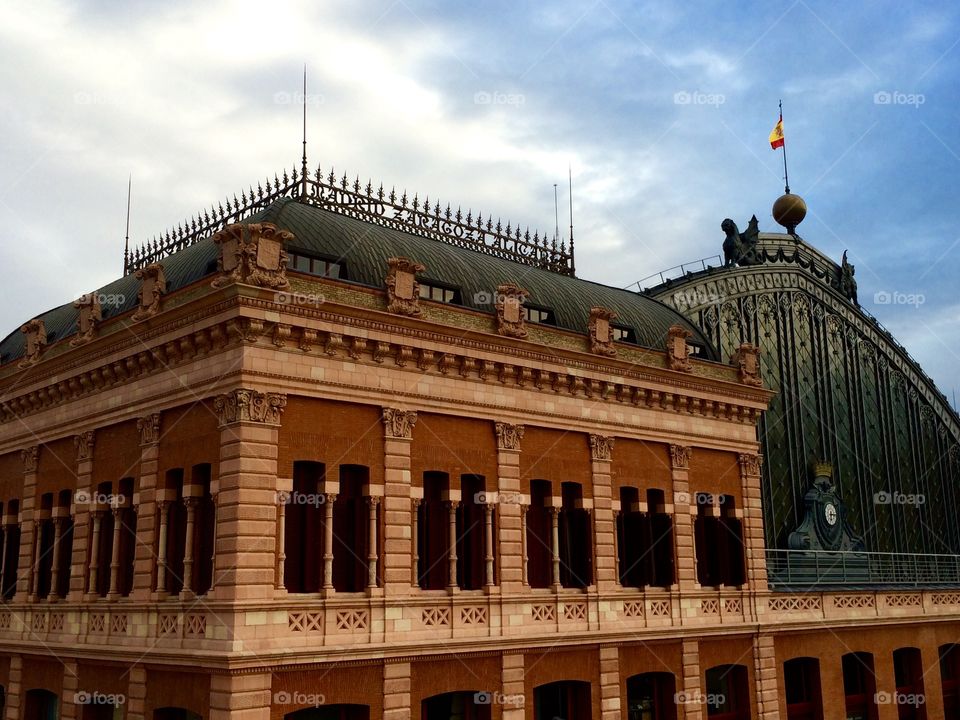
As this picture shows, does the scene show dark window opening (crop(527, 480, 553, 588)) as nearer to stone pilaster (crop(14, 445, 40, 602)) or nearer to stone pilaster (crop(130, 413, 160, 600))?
stone pilaster (crop(130, 413, 160, 600))

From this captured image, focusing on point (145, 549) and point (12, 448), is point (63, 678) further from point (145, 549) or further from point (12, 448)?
point (12, 448)

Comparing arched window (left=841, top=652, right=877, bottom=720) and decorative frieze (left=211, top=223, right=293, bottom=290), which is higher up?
decorative frieze (left=211, top=223, right=293, bottom=290)

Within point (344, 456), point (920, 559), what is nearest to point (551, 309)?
point (344, 456)

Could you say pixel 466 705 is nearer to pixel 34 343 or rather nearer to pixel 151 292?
pixel 151 292

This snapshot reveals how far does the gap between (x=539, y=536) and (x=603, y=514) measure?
8.96ft

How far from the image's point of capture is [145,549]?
2711 cm

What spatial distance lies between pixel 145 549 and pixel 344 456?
20.5 ft

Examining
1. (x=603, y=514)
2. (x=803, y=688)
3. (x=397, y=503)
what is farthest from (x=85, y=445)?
(x=803, y=688)

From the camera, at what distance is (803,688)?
39.2 metres

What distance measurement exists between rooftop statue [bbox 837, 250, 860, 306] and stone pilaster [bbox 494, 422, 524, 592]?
34.1 m

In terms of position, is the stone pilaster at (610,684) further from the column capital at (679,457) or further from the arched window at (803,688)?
the arched window at (803,688)

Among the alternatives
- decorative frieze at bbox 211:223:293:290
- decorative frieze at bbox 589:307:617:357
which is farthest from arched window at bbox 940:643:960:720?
decorative frieze at bbox 211:223:293:290

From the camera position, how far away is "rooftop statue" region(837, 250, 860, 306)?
189ft

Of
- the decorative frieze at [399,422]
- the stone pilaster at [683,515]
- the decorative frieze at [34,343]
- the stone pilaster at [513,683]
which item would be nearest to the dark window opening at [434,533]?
the decorative frieze at [399,422]
